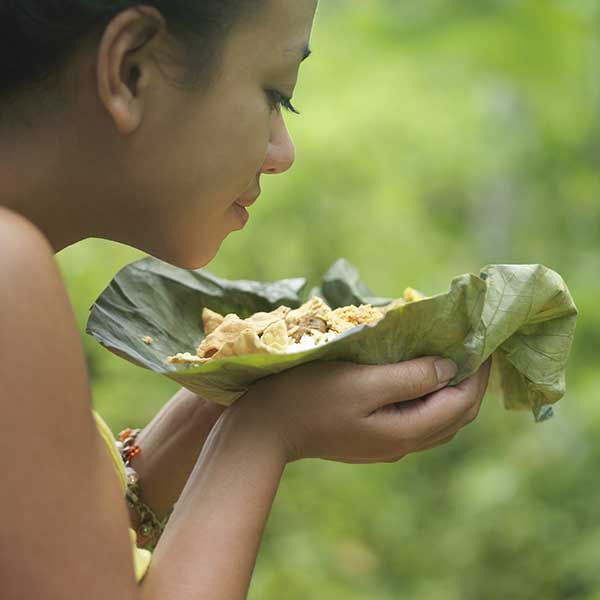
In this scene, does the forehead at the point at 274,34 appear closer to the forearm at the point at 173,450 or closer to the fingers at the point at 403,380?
the fingers at the point at 403,380

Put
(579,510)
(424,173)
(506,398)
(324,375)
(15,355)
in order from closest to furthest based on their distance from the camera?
(15,355) < (324,375) < (506,398) < (579,510) < (424,173)

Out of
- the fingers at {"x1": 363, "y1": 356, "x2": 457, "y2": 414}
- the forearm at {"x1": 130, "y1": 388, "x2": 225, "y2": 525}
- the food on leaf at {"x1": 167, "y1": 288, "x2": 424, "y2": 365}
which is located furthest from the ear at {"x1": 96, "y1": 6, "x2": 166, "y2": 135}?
the forearm at {"x1": 130, "y1": 388, "x2": 225, "y2": 525}

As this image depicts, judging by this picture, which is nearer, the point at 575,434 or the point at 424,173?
the point at 575,434

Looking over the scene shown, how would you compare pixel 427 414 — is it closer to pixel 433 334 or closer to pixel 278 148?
pixel 433 334

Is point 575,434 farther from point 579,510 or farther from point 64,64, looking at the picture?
point 64,64

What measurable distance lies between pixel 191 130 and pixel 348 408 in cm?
38

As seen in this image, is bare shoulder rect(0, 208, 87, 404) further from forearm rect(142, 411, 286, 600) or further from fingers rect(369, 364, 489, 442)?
fingers rect(369, 364, 489, 442)

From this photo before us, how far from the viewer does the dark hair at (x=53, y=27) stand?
1030 millimetres

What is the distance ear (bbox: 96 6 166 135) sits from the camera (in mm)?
1051

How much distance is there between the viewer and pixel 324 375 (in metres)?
1.16

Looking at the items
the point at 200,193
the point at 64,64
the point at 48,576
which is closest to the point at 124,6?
the point at 64,64

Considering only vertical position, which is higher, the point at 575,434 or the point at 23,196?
the point at 23,196

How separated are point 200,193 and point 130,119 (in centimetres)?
13

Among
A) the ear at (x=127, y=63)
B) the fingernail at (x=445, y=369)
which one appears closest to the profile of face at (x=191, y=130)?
the ear at (x=127, y=63)
